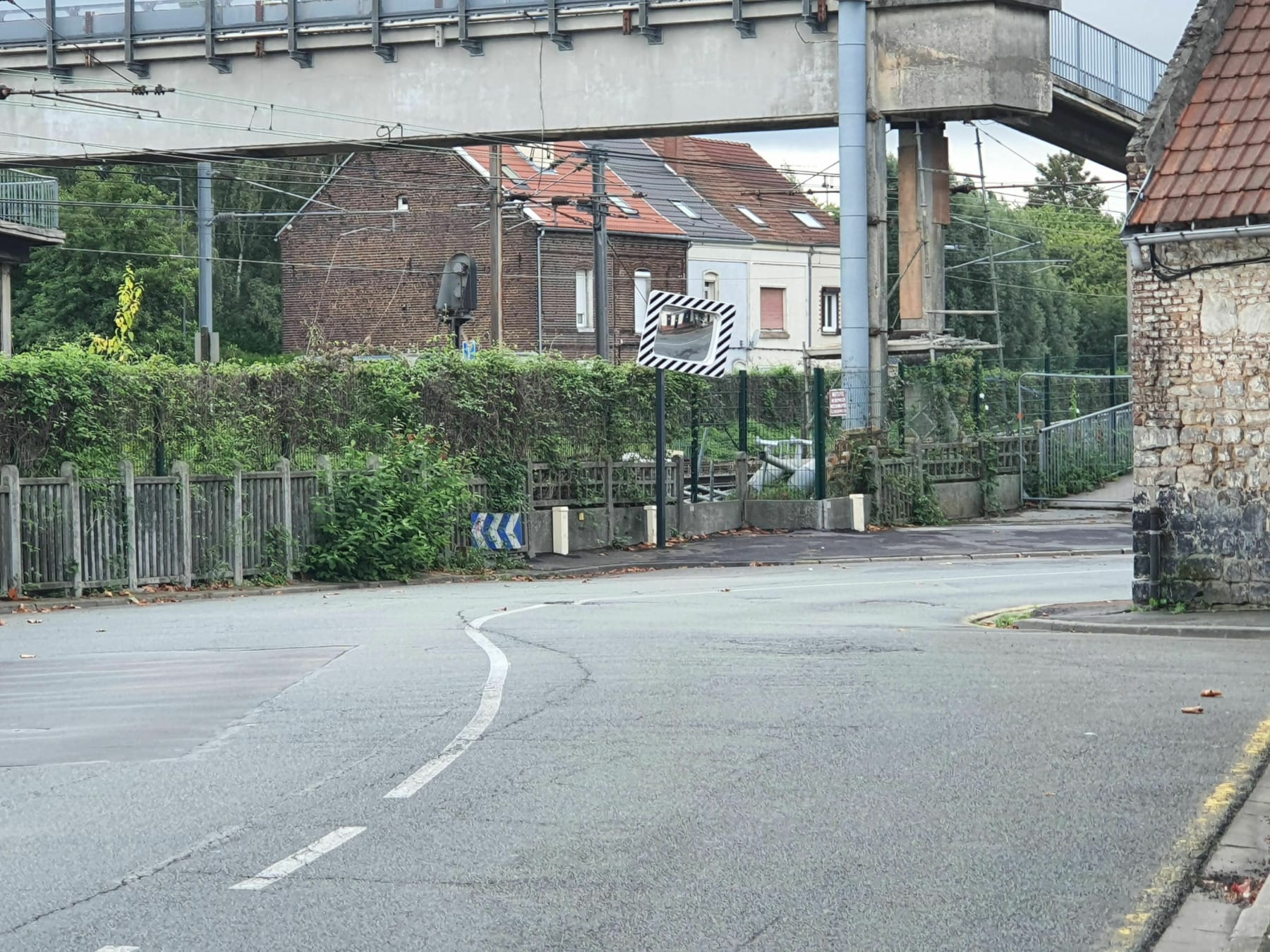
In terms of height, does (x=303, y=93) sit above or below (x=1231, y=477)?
above

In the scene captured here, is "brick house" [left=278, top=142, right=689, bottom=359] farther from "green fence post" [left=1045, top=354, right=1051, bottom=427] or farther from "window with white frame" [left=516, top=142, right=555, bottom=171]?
"green fence post" [left=1045, top=354, right=1051, bottom=427]

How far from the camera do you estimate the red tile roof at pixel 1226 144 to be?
16422 mm

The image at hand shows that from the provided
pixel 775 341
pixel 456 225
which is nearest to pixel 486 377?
pixel 456 225

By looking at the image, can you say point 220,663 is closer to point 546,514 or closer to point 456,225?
point 546,514

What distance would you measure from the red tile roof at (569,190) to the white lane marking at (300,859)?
4927cm

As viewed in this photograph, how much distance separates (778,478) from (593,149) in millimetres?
16041

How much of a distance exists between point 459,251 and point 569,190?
4.75 metres

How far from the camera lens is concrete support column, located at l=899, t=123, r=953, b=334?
33.0 metres

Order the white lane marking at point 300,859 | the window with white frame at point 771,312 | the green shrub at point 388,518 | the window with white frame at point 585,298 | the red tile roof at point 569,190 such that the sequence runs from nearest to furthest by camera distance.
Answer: the white lane marking at point 300,859
the green shrub at point 388,518
the red tile roof at point 569,190
the window with white frame at point 585,298
the window with white frame at point 771,312

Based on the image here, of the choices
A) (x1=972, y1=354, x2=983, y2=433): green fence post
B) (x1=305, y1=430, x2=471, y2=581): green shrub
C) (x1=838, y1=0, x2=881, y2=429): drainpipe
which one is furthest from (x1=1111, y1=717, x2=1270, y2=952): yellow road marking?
(x1=972, y1=354, x2=983, y2=433): green fence post

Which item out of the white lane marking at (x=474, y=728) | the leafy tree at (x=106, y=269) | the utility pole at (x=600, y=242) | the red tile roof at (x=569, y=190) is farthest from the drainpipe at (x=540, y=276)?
the white lane marking at (x=474, y=728)

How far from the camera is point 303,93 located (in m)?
33.3

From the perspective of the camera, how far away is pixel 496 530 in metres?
25.7

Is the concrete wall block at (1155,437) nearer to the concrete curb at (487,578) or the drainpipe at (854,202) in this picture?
the concrete curb at (487,578)
